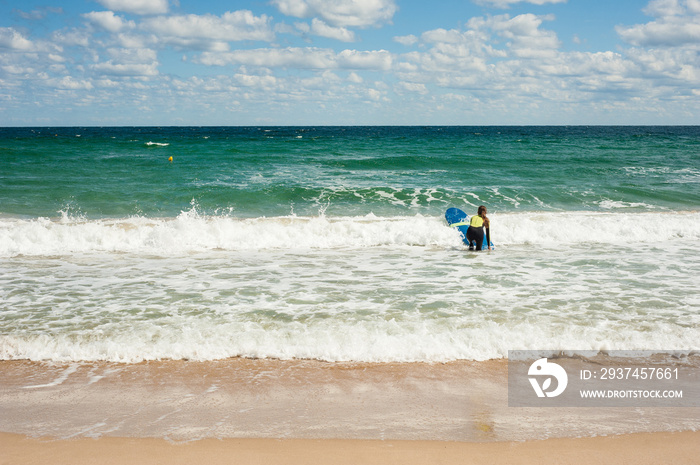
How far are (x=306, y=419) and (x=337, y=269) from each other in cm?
538

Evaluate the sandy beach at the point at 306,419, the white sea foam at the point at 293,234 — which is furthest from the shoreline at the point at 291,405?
the white sea foam at the point at 293,234

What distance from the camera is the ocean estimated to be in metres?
6.20

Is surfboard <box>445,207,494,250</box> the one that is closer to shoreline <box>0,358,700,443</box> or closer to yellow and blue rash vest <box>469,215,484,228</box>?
yellow and blue rash vest <box>469,215,484,228</box>

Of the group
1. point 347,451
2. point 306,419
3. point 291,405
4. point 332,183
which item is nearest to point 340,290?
point 291,405

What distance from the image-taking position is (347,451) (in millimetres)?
3996

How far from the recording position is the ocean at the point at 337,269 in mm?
6199

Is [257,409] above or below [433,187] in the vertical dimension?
below

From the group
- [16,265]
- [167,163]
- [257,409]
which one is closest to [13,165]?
[167,163]

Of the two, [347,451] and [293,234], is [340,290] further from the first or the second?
[293,234]

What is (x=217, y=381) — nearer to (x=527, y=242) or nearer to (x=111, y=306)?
(x=111, y=306)

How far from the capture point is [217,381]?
17.4 ft

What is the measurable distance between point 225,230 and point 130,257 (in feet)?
8.05

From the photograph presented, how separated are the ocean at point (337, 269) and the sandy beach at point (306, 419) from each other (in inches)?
18.5

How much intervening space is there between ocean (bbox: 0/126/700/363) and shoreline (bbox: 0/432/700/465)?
1.75 m
